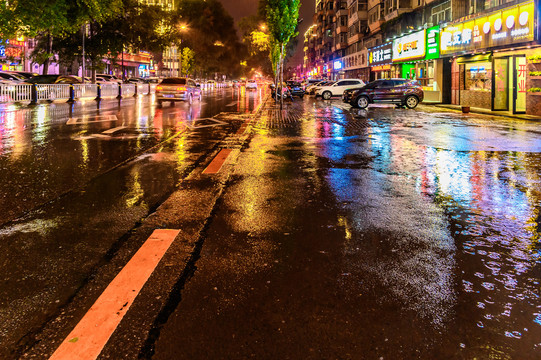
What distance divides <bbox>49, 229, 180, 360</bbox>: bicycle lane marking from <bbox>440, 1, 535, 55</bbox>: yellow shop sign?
839 inches

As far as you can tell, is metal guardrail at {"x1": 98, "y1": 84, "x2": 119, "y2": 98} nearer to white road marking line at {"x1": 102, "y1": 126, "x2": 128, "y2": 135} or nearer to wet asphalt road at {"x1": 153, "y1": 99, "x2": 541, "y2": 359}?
white road marking line at {"x1": 102, "y1": 126, "x2": 128, "y2": 135}

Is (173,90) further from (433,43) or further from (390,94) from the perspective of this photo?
(433,43)

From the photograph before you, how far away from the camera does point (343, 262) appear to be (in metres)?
3.93

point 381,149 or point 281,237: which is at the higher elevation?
point 381,149

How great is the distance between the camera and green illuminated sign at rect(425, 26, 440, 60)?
102ft

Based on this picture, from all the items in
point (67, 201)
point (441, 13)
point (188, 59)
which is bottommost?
point (67, 201)

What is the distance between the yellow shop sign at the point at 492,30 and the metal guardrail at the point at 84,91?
2340 cm

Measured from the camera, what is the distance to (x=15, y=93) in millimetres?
25031

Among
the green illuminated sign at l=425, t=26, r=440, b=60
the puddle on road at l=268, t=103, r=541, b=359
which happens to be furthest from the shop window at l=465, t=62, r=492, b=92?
the puddle on road at l=268, t=103, r=541, b=359

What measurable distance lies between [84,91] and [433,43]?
77.8 feet

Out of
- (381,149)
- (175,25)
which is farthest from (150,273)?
(175,25)

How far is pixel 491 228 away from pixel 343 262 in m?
1.99

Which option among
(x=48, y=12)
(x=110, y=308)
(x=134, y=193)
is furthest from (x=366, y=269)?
(x=48, y=12)

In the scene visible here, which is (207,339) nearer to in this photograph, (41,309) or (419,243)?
(41,309)
